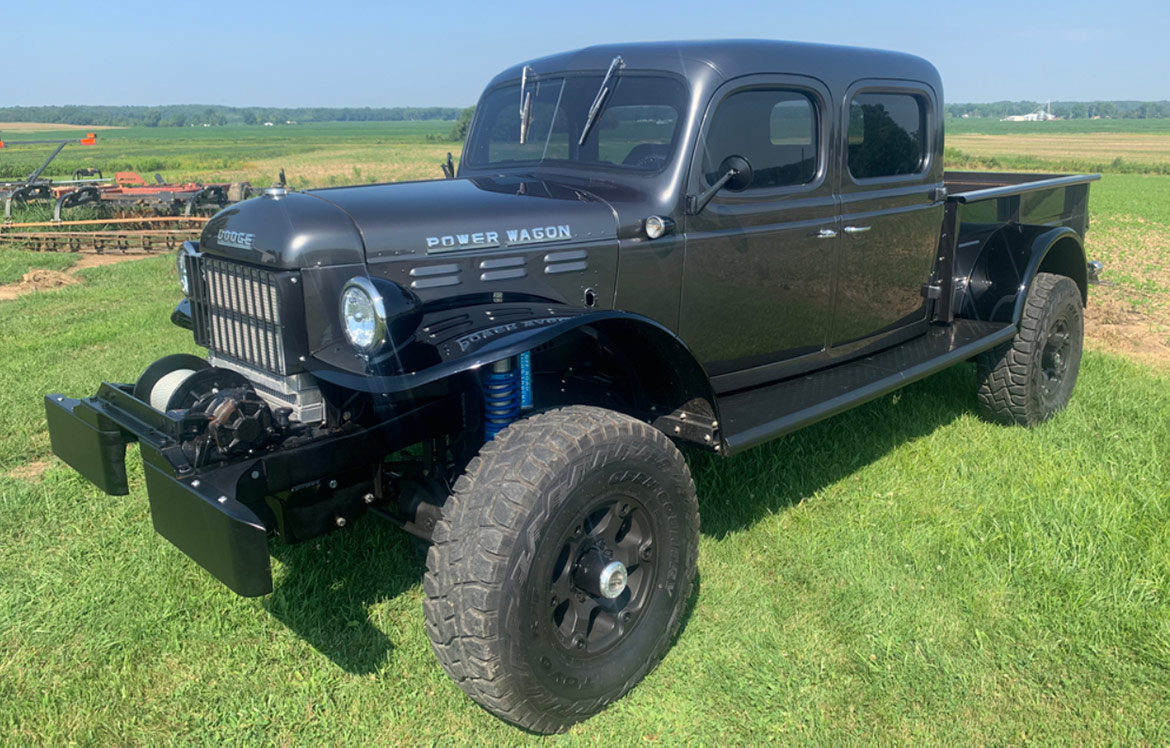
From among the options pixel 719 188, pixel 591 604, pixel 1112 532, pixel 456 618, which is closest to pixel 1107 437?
pixel 1112 532

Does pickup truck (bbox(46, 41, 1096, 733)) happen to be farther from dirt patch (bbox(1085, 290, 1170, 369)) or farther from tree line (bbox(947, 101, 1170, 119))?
tree line (bbox(947, 101, 1170, 119))

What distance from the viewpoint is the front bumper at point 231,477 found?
239 cm

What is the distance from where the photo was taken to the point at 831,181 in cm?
396

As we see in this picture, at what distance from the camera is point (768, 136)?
3740mm

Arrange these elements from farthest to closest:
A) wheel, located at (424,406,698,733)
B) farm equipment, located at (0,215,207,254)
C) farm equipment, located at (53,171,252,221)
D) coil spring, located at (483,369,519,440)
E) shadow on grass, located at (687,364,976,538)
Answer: farm equipment, located at (53,171,252,221) → farm equipment, located at (0,215,207,254) → shadow on grass, located at (687,364,976,538) → coil spring, located at (483,369,519,440) → wheel, located at (424,406,698,733)

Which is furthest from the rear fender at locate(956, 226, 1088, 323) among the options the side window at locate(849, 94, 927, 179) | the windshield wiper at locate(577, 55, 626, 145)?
the windshield wiper at locate(577, 55, 626, 145)

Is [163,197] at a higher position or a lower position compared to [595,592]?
higher

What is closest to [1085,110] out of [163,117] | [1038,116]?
[1038,116]

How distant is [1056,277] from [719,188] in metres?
2.97

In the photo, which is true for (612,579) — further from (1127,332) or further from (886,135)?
(1127,332)

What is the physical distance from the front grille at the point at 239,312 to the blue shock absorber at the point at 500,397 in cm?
67

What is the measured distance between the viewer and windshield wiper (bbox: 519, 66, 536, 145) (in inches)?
157

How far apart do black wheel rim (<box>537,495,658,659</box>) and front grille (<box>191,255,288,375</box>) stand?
3.69ft

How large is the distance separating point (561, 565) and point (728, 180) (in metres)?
1.63
